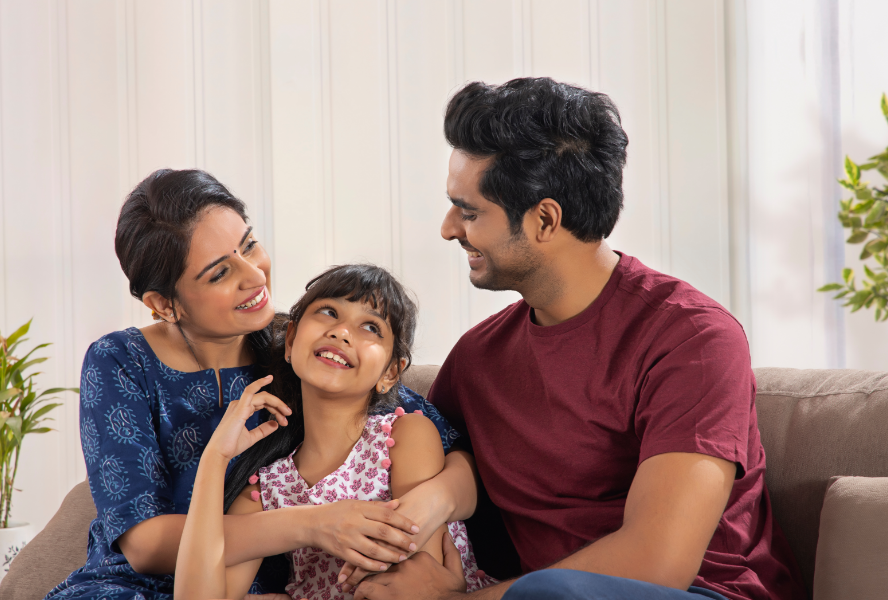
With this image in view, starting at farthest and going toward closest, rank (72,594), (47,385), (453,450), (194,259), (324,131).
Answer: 1. (47,385)
2. (324,131)
3. (453,450)
4. (194,259)
5. (72,594)

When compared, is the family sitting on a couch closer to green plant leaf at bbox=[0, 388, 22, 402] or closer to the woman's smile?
the woman's smile

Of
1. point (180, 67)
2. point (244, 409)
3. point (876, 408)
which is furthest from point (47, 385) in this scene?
point (876, 408)

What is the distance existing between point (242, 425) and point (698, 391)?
82 cm

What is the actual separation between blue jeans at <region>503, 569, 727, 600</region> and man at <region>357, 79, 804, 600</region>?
91mm

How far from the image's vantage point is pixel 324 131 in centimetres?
278

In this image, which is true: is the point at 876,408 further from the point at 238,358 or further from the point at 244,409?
the point at 238,358

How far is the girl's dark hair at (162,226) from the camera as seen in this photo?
1.50 metres

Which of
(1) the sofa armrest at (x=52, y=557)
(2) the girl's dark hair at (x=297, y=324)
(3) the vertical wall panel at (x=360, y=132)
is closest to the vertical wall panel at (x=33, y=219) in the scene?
(3) the vertical wall panel at (x=360, y=132)

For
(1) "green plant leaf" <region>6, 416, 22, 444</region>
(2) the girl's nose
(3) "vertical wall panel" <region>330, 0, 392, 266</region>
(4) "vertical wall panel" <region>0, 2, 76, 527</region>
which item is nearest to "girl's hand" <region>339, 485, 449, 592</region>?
(2) the girl's nose

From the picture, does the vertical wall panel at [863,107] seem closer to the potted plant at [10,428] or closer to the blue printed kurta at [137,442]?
the blue printed kurta at [137,442]

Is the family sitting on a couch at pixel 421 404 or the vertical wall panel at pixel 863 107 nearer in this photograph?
the family sitting on a couch at pixel 421 404

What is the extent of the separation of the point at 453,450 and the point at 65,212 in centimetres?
217

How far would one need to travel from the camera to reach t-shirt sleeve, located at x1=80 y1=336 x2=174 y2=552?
4.56 ft

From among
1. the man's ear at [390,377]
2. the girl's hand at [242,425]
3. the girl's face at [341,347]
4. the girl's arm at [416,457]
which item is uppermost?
the girl's face at [341,347]
